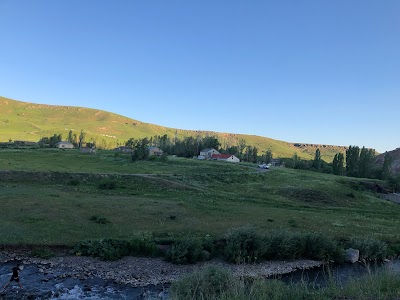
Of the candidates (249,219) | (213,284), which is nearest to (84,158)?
(249,219)

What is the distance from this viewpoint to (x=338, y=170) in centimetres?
13938

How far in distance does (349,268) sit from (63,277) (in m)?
23.8

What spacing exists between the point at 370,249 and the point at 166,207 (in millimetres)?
24744

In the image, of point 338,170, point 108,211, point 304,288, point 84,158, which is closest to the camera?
point 304,288

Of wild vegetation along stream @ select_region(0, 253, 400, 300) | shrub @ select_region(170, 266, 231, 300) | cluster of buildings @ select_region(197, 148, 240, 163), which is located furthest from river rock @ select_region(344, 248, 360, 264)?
cluster of buildings @ select_region(197, 148, 240, 163)

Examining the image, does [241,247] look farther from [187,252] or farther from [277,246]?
[187,252]

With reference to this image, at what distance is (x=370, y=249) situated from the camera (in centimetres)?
3353

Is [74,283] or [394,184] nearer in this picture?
[74,283]

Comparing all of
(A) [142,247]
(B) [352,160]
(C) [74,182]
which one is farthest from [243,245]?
(B) [352,160]

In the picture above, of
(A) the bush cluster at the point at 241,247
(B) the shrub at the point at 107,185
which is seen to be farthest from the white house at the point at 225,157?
(A) the bush cluster at the point at 241,247

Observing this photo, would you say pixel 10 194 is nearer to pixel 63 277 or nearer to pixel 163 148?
pixel 63 277

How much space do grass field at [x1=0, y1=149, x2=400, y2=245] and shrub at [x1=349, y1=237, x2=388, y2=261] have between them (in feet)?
14.7

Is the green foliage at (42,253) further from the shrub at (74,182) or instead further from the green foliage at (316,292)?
the shrub at (74,182)

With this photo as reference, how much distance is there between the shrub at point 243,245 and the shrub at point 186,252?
2.66m
